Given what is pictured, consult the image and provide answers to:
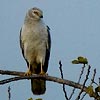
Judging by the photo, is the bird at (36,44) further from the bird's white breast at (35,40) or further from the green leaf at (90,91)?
the green leaf at (90,91)

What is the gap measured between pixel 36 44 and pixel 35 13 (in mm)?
914

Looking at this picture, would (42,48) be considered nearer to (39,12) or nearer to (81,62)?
(39,12)

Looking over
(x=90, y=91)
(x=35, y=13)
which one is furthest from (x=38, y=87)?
(x=90, y=91)

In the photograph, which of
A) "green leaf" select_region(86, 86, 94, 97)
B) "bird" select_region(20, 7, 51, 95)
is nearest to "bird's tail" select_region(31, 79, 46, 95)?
"bird" select_region(20, 7, 51, 95)

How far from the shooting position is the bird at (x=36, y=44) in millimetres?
9375

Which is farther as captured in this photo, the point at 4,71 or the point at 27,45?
the point at 27,45

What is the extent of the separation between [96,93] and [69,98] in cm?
47

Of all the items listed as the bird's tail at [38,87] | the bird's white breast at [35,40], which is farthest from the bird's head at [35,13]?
the bird's tail at [38,87]

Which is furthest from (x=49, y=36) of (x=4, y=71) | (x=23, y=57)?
(x=4, y=71)

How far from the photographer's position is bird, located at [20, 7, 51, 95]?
938 centimetres

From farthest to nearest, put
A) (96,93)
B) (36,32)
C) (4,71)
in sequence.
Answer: (36,32) < (4,71) < (96,93)

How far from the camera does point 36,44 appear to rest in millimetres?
9453

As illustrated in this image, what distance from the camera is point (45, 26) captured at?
9594mm

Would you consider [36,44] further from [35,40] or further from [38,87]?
[38,87]
